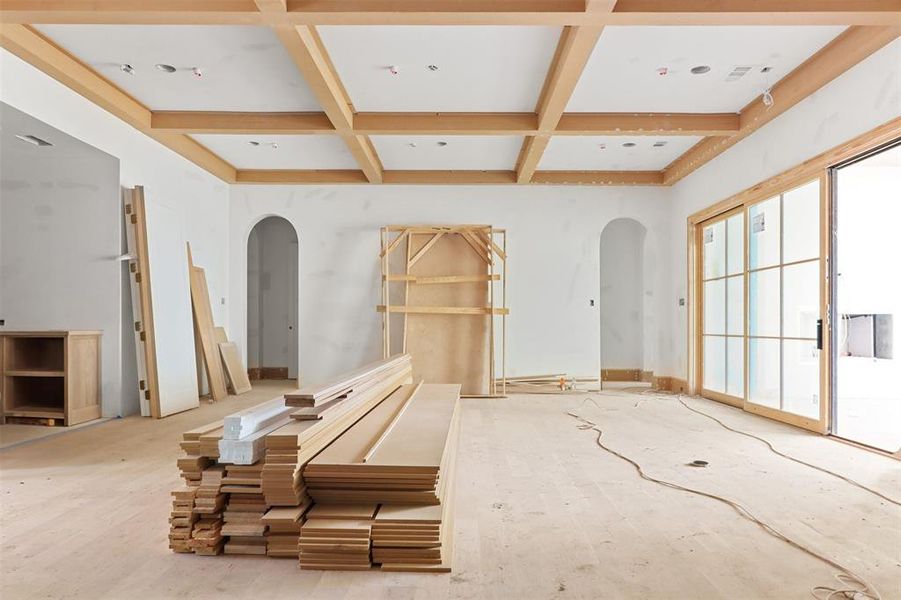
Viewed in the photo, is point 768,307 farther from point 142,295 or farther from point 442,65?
point 142,295

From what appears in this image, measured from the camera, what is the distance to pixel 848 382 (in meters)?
7.63

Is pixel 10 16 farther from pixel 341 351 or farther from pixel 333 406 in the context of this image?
pixel 341 351

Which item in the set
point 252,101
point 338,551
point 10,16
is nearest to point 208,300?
point 252,101

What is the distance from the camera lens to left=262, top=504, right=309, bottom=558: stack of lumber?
2.27m

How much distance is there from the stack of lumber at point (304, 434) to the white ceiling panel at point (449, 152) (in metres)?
3.86

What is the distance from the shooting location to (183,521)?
237 cm

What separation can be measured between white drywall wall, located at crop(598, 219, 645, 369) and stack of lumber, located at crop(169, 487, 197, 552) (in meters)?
7.85

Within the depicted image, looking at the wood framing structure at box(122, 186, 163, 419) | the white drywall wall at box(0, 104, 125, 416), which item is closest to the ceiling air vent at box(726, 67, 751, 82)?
the wood framing structure at box(122, 186, 163, 419)

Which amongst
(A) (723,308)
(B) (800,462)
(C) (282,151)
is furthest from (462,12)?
(A) (723,308)

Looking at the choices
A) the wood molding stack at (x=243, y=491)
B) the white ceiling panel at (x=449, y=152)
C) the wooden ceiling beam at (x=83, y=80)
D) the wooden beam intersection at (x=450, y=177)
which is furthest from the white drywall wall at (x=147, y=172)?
the wood molding stack at (x=243, y=491)

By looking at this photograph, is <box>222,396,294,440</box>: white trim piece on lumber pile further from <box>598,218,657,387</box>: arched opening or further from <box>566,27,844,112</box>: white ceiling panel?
<box>598,218,657,387</box>: arched opening

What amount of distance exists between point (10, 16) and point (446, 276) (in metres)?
5.13

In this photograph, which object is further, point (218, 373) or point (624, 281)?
point (624, 281)

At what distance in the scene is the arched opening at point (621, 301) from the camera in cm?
942
